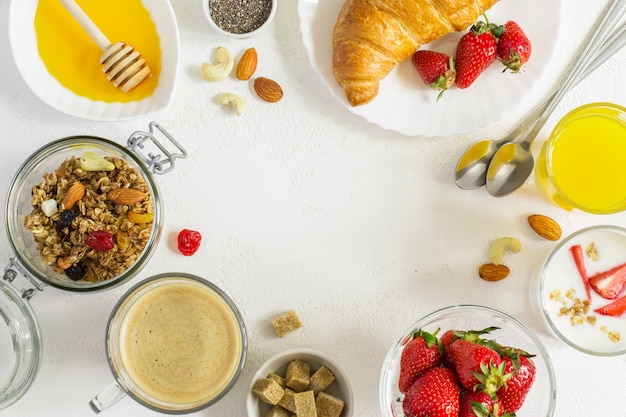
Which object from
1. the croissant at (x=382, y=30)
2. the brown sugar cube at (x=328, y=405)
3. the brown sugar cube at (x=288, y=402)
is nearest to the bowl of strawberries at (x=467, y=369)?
the brown sugar cube at (x=328, y=405)

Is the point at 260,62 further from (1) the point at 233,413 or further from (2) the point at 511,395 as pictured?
(2) the point at 511,395

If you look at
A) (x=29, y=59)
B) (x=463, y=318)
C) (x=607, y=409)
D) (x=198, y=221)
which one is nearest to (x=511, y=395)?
(x=463, y=318)

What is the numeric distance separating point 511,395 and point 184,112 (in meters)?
1.00

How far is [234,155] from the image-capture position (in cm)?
169

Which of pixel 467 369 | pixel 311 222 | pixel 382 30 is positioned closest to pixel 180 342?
pixel 311 222

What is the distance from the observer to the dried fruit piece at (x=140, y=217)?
152cm

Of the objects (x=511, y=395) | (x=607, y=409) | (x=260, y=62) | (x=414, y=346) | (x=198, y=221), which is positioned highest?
(x=260, y=62)

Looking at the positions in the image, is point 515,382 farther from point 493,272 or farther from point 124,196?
point 124,196

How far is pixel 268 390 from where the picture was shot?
1525 mm

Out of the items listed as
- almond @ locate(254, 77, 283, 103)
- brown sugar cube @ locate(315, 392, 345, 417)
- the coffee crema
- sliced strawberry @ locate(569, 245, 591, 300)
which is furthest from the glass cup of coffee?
sliced strawberry @ locate(569, 245, 591, 300)

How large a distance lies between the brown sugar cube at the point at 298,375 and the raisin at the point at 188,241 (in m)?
0.36

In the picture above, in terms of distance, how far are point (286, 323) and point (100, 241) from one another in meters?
0.48

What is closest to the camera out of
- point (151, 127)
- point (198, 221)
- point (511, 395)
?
point (511, 395)

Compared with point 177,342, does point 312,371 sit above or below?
below
